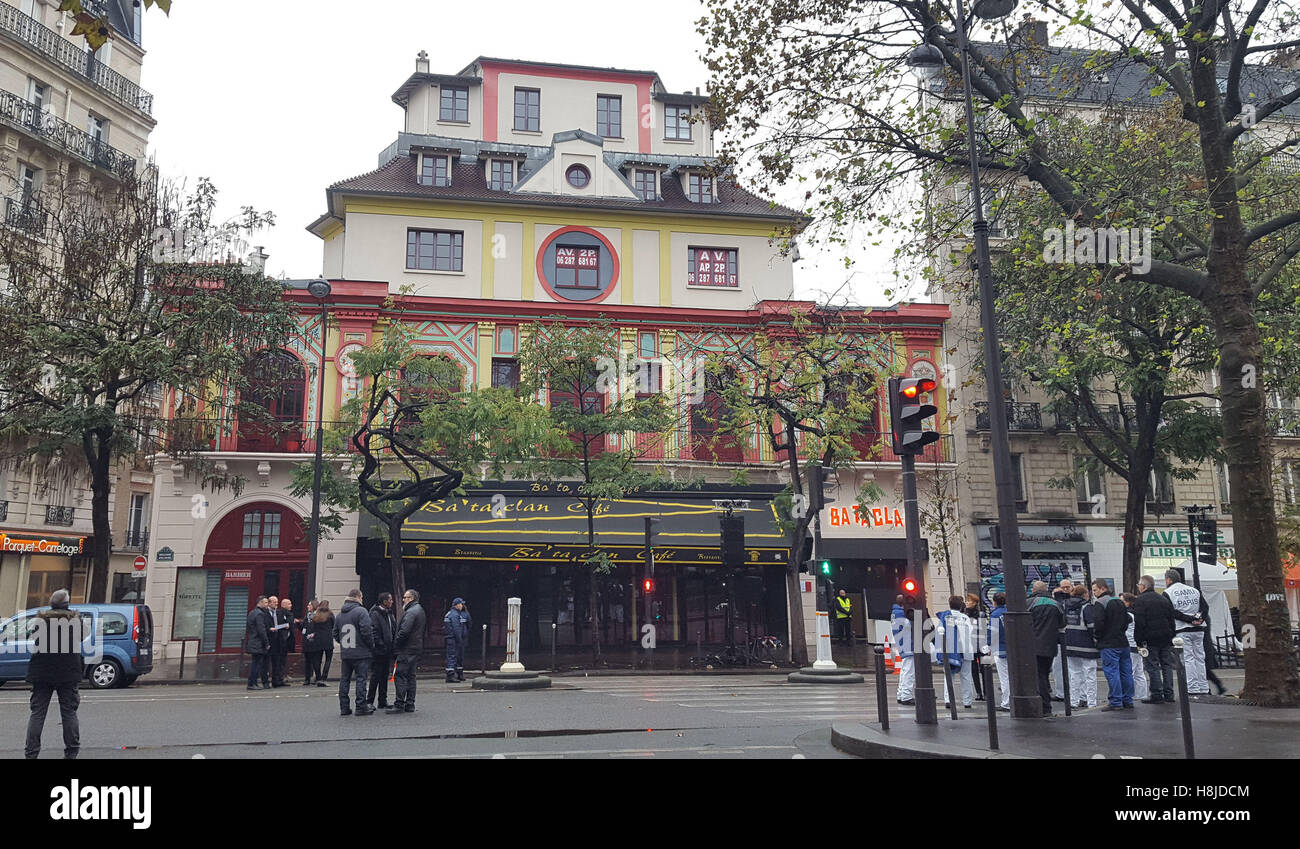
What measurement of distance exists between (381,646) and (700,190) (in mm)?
24059

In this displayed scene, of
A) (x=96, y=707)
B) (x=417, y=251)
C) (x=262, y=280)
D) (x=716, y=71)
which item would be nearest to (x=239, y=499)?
(x=262, y=280)

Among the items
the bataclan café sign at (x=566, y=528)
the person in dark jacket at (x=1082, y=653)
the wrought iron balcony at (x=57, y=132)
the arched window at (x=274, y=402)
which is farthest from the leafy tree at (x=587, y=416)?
the wrought iron balcony at (x=57, y=132)

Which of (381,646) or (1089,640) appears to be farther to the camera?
(381,646)

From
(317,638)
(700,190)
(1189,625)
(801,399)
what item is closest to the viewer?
(1189,625)

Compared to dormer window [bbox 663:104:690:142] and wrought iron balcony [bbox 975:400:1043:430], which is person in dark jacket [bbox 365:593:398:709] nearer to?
wrought iron balcony [bbox 975:400:1043:430]

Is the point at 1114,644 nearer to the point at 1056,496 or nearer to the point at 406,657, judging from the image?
the point at 406,657

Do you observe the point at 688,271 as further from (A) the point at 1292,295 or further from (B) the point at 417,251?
(A) the point at 1292,295

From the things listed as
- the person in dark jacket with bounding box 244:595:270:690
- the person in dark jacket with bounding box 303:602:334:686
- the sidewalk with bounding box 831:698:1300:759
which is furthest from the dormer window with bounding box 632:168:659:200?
the sidewalk with bounding box 831:698:1300:759

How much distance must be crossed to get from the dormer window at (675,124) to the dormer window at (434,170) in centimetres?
800

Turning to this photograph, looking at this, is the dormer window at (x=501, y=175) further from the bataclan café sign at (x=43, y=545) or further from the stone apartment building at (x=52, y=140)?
the bataclan café sign at (x=43, y=545)

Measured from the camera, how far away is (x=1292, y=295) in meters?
17.1

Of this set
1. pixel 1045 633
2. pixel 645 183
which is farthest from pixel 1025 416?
pixel 1045 633

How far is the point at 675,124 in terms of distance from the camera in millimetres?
35188

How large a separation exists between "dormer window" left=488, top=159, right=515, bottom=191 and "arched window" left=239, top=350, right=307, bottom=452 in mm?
8917
